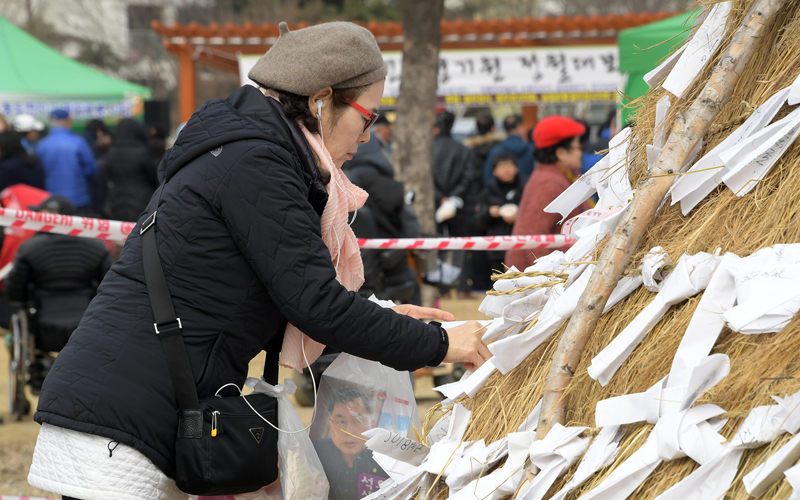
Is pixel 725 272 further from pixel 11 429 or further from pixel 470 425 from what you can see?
pixel 11 429

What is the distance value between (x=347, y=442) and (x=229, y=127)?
1.01 m

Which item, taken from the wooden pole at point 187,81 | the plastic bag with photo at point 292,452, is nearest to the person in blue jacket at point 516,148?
the wooden pole at point 187,81

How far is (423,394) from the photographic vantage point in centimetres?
674

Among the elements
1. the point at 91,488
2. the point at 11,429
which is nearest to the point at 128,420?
the point at 91,488

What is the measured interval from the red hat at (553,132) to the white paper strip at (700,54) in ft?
11.3

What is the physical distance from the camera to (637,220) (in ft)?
6.35

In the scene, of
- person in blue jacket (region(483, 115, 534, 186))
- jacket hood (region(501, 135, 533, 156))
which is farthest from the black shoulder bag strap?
jacket hood (region(501, 135, 533, 156))

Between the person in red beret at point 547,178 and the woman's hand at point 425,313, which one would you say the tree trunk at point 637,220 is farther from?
the person in red beret at point 547,178

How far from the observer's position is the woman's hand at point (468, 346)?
7.02 feet

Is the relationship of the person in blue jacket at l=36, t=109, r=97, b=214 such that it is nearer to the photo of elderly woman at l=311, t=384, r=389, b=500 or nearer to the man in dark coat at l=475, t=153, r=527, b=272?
the man in dark coat at l=475, t=153, r=527, b=272

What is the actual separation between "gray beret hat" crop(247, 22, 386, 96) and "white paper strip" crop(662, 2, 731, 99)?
2.46ft

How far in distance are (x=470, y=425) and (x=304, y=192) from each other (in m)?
0.75

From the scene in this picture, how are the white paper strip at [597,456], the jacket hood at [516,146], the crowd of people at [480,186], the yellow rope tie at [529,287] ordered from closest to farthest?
the white paper strip at [597,456]
the yellow rope tie at [529,287]
the crowd of people at [480,186]
the jacket hood at [516,146]

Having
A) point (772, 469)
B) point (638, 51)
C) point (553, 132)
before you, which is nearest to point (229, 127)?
point (772, 469)
